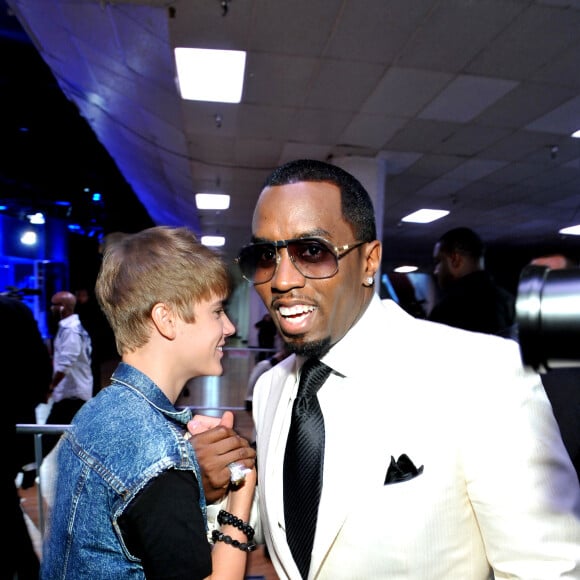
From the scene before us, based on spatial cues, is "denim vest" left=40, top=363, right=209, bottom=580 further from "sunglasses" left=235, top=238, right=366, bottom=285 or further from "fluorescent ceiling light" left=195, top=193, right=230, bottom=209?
"fluorescent ceiling light" left=195, top=193, right=230, bottom=209

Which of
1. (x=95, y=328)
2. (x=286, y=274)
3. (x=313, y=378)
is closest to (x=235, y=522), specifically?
(x=313, y=378)

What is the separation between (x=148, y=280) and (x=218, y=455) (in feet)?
1.60

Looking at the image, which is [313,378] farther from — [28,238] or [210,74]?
[28,238]

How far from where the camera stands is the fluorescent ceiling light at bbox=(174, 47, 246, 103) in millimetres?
3988

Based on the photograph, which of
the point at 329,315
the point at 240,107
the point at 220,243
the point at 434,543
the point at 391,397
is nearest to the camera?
the point at 434,543

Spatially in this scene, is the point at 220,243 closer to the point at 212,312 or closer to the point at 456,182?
the point at 456,182

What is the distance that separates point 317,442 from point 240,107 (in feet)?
14.9

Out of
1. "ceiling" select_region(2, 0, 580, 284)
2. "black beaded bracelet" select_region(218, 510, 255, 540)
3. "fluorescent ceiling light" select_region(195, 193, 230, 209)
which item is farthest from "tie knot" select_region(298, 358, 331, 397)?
"fluorescent ceiling light" select_region(195, 193, 230, 209)

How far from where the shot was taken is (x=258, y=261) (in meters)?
1.37

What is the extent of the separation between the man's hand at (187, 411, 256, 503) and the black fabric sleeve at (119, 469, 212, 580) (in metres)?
0.21

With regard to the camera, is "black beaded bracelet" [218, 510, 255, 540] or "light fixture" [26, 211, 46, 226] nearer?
"black beaded bracelet" [218, 510, 255, 540]

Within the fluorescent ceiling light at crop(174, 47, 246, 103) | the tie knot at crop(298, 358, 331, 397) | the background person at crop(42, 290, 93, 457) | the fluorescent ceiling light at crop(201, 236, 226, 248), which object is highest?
the fluorescent ceiling light at crop(174, 47, 246, 103)

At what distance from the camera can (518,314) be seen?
50 cm

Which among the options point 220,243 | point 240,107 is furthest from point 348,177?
point 220,243
